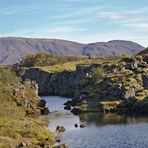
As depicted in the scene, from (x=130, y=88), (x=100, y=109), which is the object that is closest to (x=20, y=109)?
(x=100, y=109)

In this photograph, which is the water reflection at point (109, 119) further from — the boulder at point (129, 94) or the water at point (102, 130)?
the boulder at point (129, 94)

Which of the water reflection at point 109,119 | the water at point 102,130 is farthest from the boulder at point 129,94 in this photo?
the water at point 102,130

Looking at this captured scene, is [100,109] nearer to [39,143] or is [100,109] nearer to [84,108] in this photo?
[84,108]

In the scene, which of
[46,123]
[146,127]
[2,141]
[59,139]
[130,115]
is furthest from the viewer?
[130,115]

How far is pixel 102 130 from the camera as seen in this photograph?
4998 inches

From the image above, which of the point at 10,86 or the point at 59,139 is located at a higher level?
the point at 10,86

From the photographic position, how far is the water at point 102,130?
345 ft

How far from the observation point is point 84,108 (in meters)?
175

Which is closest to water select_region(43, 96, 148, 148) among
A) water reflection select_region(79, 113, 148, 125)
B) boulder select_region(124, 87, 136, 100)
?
water reflection select_region(79, 113, 148, 125)

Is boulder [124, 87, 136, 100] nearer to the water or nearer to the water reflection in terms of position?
the water reflection

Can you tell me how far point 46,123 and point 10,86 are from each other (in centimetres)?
4446

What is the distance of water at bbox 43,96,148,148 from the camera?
4141 inches

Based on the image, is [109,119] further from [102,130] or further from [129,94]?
[129,94]

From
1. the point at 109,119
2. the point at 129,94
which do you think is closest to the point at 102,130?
the point at 109,119
